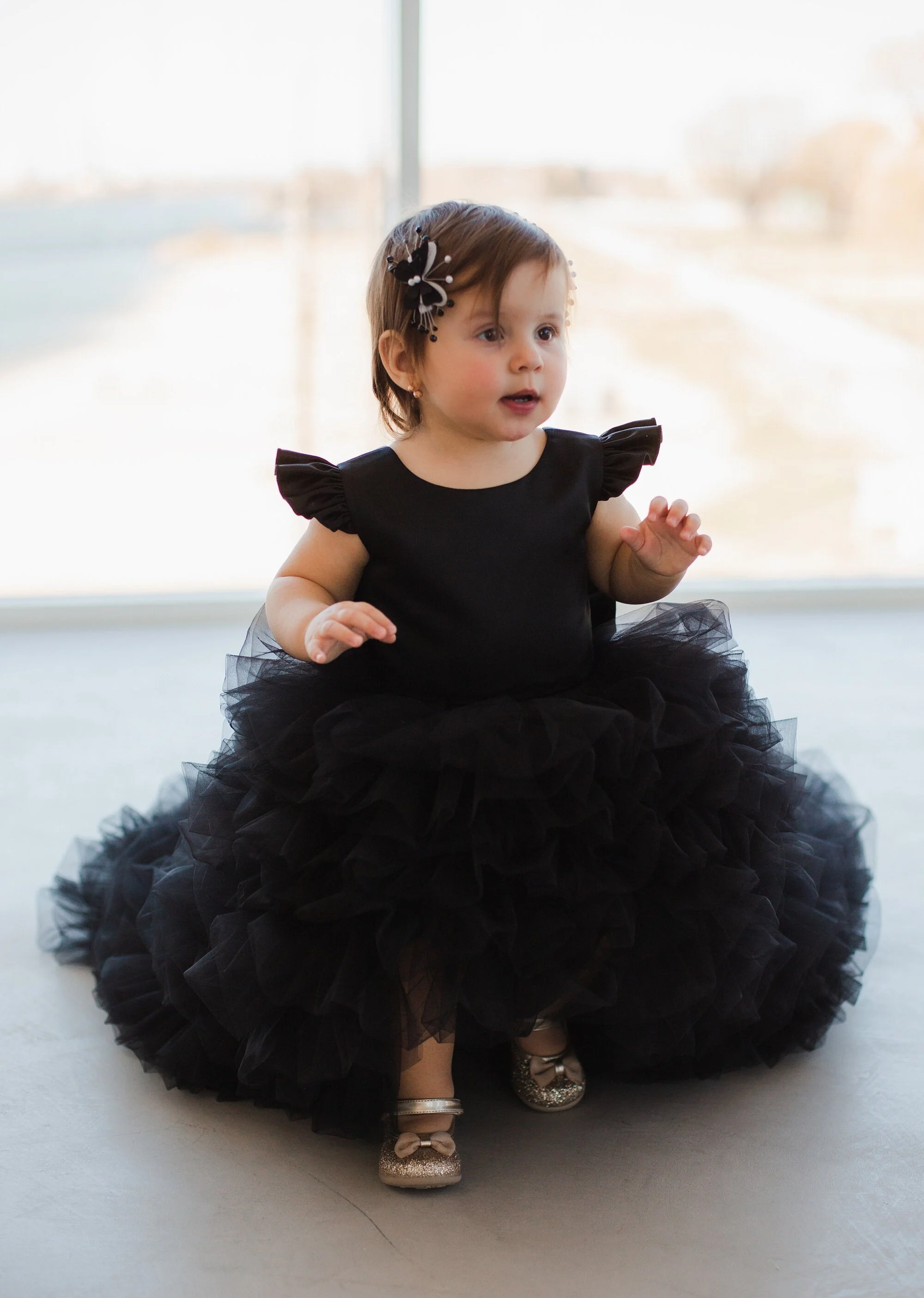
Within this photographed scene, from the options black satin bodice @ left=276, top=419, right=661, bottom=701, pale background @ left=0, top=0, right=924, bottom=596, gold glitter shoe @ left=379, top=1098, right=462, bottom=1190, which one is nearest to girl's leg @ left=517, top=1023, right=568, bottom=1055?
gold glitter shoe @ left=379, top=1098, right=462, bottom=1190

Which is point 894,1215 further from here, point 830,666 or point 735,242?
point 735,242

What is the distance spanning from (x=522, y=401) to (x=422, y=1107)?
24.9 inches

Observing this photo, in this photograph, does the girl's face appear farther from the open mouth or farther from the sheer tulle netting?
the sheer tulle netting

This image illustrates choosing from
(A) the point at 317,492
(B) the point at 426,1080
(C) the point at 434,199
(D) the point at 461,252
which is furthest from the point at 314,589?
(C) the point at 434,199

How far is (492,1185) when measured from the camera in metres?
1.16

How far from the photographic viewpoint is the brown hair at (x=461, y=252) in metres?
1.19

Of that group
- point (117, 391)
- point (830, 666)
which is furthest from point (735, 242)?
point (117, 391)

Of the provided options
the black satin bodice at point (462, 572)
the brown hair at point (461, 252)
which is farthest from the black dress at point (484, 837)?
the brown hair at point (461, 252)

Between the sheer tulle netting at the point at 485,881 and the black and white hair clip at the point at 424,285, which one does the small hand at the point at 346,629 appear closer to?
the sheer tulle netting at the point at 485,881

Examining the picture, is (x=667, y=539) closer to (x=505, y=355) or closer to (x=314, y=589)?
(x=505, y=355)

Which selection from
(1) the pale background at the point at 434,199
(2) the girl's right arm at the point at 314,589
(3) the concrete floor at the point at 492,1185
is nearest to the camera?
(3) the concrete floor at the point at 492,1185

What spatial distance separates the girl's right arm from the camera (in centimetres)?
116

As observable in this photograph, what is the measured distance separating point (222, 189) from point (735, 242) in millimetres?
1285

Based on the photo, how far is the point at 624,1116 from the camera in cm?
126
